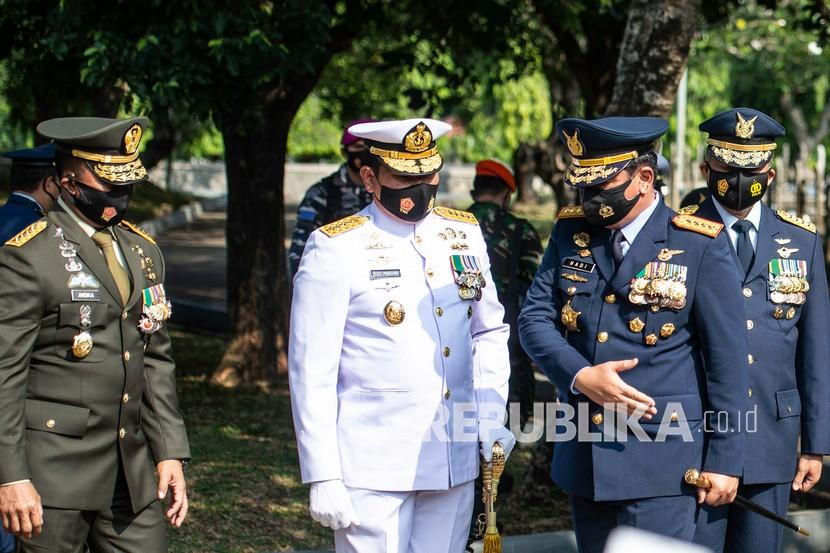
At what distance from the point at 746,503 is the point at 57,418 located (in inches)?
97.3

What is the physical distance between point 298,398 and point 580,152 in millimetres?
1357

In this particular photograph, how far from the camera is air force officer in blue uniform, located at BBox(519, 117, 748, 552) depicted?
4.28 m

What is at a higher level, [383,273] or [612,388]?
[383,273]

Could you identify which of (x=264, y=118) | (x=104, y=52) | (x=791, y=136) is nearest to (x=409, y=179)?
(x=104, y=52)

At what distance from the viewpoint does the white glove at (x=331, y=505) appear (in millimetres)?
4039

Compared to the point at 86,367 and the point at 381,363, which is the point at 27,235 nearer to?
the point at 86,367

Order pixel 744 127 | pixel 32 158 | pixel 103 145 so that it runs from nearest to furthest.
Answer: pixel 103 145 < pixel 744 127 < pixel 32 158

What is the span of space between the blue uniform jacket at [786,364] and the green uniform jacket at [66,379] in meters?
2.35

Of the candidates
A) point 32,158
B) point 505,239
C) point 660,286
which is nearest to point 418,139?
point 660,286

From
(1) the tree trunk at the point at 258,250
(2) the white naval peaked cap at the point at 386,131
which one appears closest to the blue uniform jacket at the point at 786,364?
(2) the white naval peaked cap at the point at 386,131

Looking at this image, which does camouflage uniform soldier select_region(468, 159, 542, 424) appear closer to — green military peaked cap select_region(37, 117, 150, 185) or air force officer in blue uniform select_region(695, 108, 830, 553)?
air force officer in blue uniform select_region(695, 108, 830, 553)

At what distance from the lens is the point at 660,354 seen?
4355 millimetres

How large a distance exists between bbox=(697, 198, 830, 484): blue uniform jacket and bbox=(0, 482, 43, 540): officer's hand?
2.68 metres

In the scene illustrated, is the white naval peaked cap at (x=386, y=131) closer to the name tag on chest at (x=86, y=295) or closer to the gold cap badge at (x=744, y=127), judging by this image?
the name tag on chest at (x=86, y=295)
